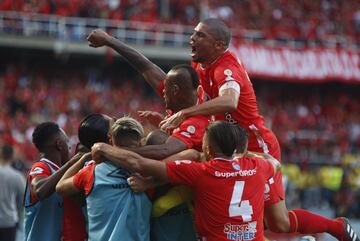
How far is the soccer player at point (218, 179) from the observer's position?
6.49 meters

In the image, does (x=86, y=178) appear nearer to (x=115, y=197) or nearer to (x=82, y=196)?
(x=115, y=197)

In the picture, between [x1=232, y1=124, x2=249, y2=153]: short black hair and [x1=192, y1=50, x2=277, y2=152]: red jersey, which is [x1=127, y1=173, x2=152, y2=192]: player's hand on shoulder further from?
[x1=192, y1=50, x2=277, y2=152]: red jersey

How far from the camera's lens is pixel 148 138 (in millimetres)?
6930

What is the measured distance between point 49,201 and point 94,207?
3.13 feet

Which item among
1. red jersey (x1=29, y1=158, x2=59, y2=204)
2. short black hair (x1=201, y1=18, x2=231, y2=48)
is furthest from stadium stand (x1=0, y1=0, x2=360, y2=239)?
short black hair (x1=201, y1=18, x2=231, y2=48)

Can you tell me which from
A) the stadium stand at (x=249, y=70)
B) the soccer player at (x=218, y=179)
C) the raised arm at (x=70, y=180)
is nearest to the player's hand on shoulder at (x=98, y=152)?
the soccer player at (x=218, y=179)

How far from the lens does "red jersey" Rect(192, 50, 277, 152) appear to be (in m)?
7.32

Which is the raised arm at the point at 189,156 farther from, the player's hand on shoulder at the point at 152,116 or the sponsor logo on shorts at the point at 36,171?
the sponsor logo on shorts at the point at 36,171

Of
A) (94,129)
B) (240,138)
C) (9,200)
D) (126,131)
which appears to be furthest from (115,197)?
(9,200)

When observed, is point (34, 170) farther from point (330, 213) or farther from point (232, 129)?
point (330, 213)

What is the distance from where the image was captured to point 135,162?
21.2 ft

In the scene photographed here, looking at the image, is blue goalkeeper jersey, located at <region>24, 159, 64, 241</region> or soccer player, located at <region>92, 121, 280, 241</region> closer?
soccer player, located at <region>92, 121, 280, 241</region>

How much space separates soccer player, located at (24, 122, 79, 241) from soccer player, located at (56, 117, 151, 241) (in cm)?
60

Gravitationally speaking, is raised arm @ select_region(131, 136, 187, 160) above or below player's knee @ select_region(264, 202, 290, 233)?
above
